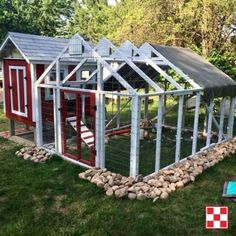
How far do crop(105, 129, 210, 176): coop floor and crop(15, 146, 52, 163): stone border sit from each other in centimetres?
197

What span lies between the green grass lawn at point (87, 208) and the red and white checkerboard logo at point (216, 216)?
6.26 ft

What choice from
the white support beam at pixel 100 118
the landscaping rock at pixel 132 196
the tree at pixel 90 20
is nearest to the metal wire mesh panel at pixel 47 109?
the white support beam at pixel 100 118

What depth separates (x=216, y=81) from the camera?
10547mm

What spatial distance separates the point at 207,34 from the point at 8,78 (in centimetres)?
1333

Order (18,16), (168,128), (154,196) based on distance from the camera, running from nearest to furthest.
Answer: (154,196), (168,128), (18,16)

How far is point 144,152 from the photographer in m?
10.4

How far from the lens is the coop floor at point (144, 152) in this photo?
895 centimetres

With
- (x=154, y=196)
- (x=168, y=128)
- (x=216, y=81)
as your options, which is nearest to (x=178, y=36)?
(x=168, y=128)

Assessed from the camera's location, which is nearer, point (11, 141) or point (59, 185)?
point (59, 185)

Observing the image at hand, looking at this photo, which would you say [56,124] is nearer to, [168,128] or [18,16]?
[168,128]

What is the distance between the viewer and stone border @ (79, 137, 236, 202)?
23.1 feet

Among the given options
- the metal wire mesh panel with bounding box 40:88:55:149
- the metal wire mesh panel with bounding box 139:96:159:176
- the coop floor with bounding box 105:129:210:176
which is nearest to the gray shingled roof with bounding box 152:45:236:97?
the metal wire mesh panel with bounding box 139:96:159:176

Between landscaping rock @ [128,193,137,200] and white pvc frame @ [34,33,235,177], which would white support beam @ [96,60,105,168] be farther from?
landscaping rock @ [128,193,137,200]

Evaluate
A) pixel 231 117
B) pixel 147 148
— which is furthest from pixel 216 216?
pixel 231 117
